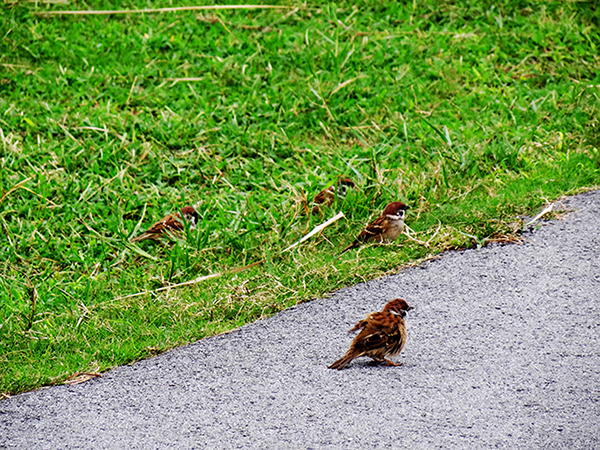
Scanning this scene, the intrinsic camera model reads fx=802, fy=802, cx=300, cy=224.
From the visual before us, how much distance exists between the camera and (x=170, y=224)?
7.07 meters

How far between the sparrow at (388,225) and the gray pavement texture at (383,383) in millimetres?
491

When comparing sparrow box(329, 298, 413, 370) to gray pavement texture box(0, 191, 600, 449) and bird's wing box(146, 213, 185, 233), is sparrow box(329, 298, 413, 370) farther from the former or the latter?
Answer: bird's wing box(146, 213, 185, 233)

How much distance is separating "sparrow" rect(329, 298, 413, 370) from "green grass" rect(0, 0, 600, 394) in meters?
0.92

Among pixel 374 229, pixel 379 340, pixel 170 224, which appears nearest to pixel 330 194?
pixel 374 229

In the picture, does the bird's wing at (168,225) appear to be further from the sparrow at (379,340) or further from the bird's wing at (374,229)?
the sparrow at (379,340)

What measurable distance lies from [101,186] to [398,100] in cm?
345

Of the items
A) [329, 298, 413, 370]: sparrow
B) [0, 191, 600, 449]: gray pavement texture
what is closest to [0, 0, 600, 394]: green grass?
[0, 191, 600, 449]: gray pavement texture

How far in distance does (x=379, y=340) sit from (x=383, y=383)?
25 centimetres

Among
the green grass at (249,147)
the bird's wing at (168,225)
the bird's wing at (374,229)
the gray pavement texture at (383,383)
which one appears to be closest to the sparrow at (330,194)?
the green grass at (249,147)

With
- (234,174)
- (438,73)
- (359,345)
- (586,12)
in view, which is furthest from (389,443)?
(586,12)

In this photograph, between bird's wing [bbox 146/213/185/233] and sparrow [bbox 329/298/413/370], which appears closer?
sparrow [bbox 329/298/413/370]

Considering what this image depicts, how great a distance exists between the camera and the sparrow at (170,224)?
277 inches

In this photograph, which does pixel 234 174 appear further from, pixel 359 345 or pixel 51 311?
pixel 359 345

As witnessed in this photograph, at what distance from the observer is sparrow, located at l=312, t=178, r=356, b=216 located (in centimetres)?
697
